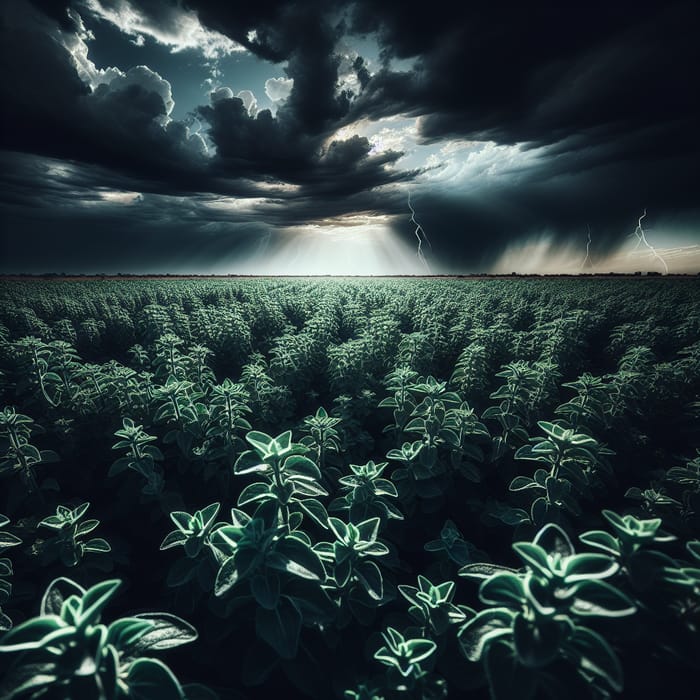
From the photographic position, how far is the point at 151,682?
1306 mm

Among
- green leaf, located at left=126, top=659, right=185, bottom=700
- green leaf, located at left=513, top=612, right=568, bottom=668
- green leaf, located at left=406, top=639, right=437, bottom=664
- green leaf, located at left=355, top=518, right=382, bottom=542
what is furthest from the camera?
green leaf, located at left=355, top=518, right=382, bottom=542

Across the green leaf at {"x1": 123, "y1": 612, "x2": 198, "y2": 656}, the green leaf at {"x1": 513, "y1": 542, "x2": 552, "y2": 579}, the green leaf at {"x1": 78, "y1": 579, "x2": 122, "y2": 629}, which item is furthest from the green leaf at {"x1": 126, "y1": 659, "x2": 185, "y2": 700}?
the green leaf at {"x1": 513, "y1": 542, "x2": 552, "y2": 579}

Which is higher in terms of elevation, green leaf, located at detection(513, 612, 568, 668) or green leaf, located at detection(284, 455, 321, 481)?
green leaf, located at detection(284, 455, 321, 481)

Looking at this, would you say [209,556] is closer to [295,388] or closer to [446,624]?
[446,624]

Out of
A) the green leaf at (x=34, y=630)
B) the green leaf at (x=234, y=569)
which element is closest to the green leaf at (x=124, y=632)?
the green leaf at (x=34, y=630)

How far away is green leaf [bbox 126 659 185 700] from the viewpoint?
1.28 m

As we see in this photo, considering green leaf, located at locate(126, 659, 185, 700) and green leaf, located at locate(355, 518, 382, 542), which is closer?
green leaf, located at locate(126, 659, 185, 700)

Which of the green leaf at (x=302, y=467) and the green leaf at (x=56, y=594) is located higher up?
the green leaf at (x=302, y=467)

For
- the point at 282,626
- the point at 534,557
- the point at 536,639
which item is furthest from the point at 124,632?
the point at 534,557

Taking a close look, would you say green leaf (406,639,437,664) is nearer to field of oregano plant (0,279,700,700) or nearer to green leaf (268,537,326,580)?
field of oregano plant (0,279,700,700)

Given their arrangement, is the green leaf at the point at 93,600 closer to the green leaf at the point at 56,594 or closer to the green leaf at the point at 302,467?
the green leaf at the point at 56,594

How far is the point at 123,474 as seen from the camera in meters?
4.70

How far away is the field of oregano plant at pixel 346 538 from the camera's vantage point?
1.28m

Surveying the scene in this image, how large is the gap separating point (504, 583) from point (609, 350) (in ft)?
41.0
